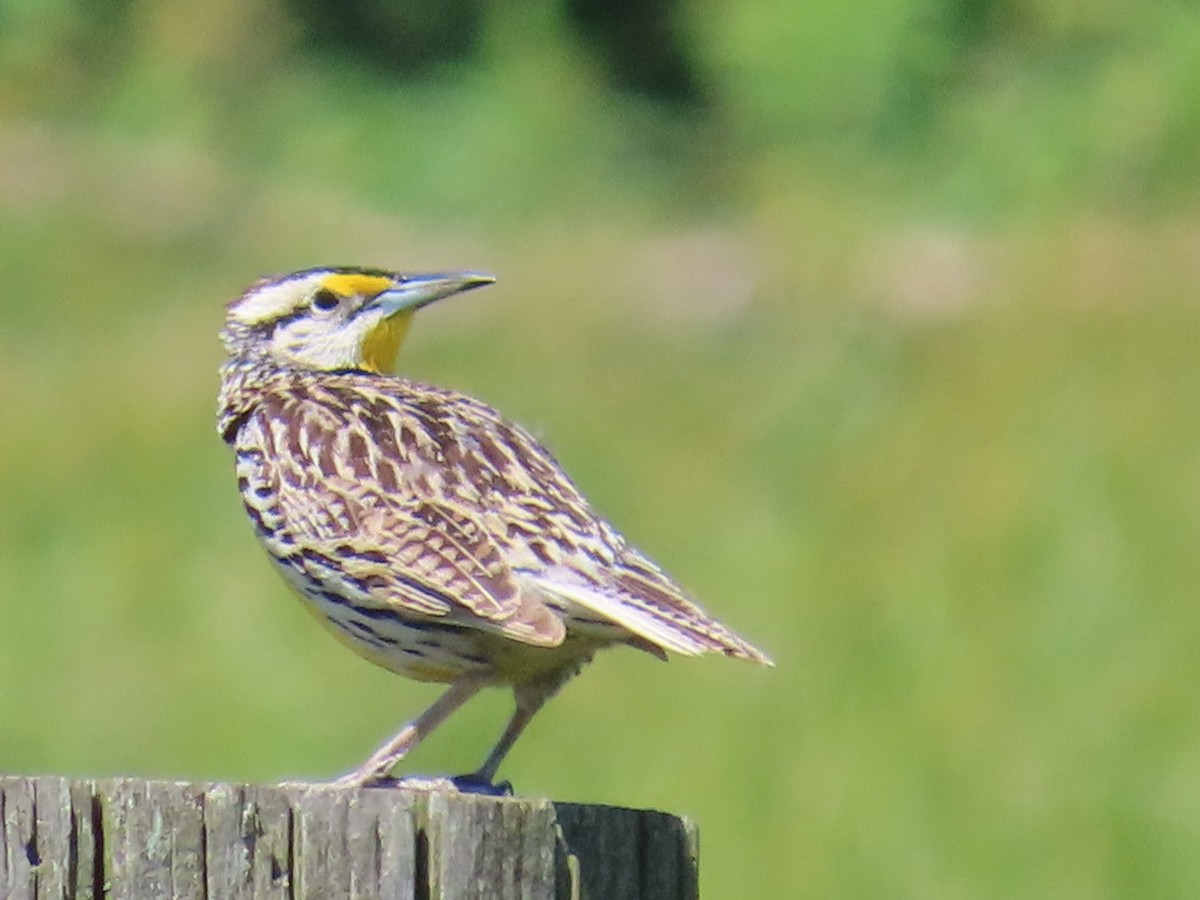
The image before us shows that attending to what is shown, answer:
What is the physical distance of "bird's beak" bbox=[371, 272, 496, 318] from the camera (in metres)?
5.83

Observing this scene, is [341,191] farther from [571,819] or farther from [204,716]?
[571,819]

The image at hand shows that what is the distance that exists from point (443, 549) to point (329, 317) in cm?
118

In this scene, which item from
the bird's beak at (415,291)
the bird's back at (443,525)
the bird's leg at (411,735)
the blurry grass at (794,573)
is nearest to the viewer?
the bird's back at (443,525)

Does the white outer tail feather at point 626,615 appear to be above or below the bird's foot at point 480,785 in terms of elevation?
above

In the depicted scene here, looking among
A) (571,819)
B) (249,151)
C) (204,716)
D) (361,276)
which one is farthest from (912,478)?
(249,151)

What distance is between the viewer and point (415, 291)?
6000 mm

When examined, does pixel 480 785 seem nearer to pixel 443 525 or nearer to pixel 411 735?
pixel 411 735

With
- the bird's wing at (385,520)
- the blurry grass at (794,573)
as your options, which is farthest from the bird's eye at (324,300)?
the blurry grass at (794,573)

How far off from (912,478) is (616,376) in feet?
6.98

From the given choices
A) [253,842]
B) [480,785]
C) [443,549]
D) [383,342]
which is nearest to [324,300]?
[383,342]

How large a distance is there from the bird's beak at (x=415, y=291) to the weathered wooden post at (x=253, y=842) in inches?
85.2

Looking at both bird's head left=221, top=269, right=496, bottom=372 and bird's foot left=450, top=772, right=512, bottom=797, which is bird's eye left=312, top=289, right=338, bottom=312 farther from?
bird's foot left=450, top=772, right=512, bottom=797

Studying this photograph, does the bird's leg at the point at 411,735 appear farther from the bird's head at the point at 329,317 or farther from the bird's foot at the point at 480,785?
the bird's head at the point at 329,317

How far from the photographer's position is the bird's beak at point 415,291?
5832 millimetres
